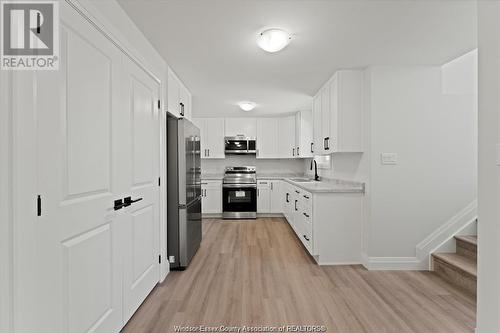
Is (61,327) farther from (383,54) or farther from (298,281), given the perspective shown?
(383,54)

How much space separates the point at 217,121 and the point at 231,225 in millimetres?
2501

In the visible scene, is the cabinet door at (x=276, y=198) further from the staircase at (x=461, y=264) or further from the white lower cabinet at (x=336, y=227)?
the staircase at (x=461, y=264)

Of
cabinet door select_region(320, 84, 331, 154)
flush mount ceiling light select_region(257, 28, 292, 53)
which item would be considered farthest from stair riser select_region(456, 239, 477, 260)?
flush mount ceiling light select_region(257, 28, 292, 53)

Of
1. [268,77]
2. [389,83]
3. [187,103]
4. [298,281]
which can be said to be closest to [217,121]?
[187,103]

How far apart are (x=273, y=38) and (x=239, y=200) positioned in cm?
424

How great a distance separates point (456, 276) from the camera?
2.72 metres

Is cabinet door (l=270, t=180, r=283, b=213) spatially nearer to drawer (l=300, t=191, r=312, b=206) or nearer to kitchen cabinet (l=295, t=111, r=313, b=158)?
kitchen cabinet (l=295, t=111, r=313, b=158)

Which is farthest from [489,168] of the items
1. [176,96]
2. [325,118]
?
[176,96]

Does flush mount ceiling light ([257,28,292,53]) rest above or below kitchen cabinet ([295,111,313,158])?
above

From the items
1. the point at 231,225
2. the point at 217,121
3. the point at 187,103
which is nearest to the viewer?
the point at 187,103

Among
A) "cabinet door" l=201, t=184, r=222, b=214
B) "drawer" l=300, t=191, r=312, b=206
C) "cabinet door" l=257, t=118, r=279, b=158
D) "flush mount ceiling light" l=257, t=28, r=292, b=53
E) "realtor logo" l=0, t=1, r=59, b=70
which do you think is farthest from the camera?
"cabinet door" l=257, t=118, r=279, b=158

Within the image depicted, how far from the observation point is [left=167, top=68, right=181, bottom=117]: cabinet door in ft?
10.2

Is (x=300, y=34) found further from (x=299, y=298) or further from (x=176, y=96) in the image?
(x=299, y=298)

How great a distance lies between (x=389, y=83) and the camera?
317 centimetres
